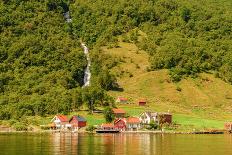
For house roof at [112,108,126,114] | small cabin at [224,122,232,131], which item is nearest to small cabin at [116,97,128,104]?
house roof at [112,108,126,114]

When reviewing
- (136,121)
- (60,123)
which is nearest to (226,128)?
(136,121)

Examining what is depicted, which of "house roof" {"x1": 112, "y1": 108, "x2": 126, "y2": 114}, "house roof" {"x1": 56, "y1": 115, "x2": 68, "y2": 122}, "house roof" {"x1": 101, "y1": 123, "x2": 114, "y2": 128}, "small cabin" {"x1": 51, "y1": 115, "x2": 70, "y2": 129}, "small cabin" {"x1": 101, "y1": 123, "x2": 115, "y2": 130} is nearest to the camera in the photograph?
"small cabin" {"x1": 101, "y1": 123, "x2": 115, "y2": 130}

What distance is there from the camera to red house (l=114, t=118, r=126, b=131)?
16588 centimetres

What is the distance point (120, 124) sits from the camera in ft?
551

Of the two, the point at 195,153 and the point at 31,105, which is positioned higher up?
the point at 31,105

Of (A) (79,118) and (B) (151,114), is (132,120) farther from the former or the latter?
(A) (79,118)

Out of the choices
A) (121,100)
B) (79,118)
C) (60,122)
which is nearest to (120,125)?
(79,118)

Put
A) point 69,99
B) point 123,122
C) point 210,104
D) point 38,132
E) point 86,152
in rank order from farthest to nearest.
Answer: point 210,104 → point 69,99 → point 123,122 → point 38,132 → point 86,152

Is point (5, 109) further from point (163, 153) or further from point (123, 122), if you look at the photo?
point (163, 153)

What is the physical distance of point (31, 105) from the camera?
602 ft

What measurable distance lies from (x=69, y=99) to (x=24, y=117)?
15476 mm

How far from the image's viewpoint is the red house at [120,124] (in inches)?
6531

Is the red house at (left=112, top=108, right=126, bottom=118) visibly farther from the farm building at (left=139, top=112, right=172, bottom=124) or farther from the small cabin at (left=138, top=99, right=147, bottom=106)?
the small cabin at (left=138, top=99, right=147, bottom=106)

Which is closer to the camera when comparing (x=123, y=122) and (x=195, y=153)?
(x=195, y=153)
